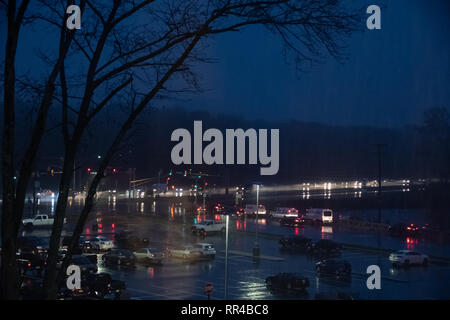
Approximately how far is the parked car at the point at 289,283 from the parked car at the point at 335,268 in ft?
11.9

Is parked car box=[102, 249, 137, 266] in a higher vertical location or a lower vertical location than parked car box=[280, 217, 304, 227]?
lower

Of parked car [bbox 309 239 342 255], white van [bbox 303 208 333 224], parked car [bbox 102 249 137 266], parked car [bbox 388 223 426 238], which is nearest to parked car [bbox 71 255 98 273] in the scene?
parked car [bbox 102 249 137 266]

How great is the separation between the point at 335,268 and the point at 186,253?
8.82 meters

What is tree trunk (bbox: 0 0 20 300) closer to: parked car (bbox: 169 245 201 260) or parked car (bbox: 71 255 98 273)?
parked car (bbox: 71 255 98 273)

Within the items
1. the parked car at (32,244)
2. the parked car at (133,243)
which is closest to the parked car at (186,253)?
the parked car at (133,243)

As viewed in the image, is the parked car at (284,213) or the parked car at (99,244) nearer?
the parked car at (99,244)

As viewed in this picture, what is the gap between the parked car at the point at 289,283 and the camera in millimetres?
17750

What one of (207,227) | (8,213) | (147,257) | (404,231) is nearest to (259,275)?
(147,257)

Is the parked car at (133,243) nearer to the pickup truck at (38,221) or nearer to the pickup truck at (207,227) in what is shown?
the pickup truck at (207,227)

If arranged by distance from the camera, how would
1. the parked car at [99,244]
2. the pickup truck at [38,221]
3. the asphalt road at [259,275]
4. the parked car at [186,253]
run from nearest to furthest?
the asphalt road at [259,275]
the parked car at [186,253]
the parked car at [99,244]
the pickup truck at [38,221]

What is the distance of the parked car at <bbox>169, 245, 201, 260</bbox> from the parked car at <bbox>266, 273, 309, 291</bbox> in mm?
8109

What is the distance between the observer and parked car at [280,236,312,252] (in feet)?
97.7

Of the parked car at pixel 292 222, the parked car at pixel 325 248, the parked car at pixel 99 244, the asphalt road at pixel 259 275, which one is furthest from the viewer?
the parked car at pixel 292 222
